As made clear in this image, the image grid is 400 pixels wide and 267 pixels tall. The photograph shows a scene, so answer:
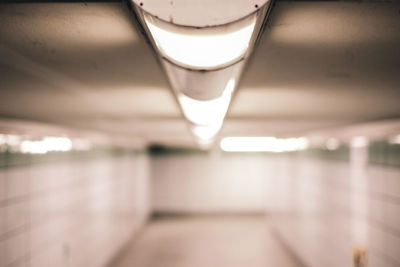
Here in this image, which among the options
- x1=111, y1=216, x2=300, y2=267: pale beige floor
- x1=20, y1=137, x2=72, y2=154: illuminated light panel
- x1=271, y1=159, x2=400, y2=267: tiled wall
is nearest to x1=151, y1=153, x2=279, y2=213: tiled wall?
x1=111, y1=216, x2=300, y2=267: pale beige floor

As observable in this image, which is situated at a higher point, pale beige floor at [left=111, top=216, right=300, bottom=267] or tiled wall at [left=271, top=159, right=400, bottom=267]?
tiled wall at [left=271, top=159, right=400, bottom=267]

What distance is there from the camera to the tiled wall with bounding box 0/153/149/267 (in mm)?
3895

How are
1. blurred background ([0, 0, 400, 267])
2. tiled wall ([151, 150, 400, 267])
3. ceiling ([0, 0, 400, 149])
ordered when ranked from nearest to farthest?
ceiling ([0, 0, 400, 149]), blurred background ([0, 0, 400, 267]), tiled wall ([151, 150, 400, 267])

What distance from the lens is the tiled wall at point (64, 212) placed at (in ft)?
12.8

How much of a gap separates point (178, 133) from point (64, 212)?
7.37 feet

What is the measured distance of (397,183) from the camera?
3.86m

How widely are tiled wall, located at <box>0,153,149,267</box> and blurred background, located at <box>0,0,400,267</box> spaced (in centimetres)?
2

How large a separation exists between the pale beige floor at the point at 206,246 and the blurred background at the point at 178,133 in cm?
6

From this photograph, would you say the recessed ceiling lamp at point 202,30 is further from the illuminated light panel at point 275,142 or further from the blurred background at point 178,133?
the illuminated light panel at point 275,142

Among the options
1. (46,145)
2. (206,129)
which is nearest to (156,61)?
(206,129)


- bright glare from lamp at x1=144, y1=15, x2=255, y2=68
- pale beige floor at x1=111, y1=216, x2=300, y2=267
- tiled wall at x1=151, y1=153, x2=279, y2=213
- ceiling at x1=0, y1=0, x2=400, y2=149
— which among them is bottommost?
pale beige floor at x1=111, y1=216, x2=300, y2=267

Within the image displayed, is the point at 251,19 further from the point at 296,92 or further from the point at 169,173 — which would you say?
the point at 169,173

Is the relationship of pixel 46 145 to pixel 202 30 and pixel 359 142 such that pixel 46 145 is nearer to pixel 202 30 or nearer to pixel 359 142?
pixel 359 142

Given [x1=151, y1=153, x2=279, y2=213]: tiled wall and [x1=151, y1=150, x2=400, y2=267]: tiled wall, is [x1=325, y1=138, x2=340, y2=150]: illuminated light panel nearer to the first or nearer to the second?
[x1=151, y1=150, x2=400, y2=267]: tiled wall
